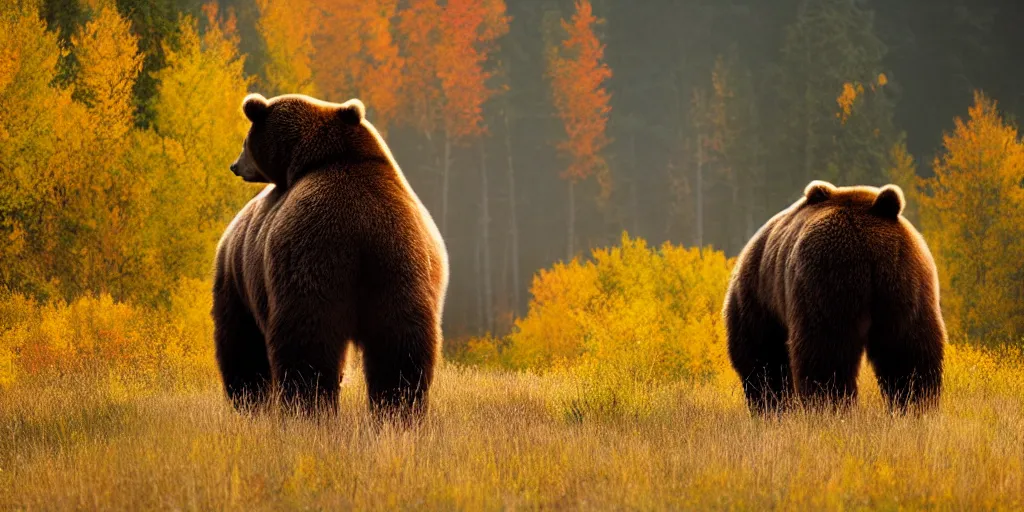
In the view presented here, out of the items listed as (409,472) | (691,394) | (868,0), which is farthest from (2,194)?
(868,0)

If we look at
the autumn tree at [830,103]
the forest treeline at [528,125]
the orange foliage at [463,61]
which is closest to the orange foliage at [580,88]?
the forest treeline at [528,125]

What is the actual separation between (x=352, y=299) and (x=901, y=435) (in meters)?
3.53

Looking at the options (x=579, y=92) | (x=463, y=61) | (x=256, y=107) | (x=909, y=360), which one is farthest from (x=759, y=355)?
(x=579, y=92)

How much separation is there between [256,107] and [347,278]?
170 centimetres

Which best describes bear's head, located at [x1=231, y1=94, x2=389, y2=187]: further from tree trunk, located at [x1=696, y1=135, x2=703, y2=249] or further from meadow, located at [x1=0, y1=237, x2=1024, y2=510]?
tree trunk, located at [x1=696, y1=135, x2=703, y2=249]

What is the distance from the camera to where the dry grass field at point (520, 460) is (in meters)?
5.14

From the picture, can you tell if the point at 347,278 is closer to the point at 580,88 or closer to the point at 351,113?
the point at 351,113

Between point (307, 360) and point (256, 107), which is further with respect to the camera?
point (256, 107)

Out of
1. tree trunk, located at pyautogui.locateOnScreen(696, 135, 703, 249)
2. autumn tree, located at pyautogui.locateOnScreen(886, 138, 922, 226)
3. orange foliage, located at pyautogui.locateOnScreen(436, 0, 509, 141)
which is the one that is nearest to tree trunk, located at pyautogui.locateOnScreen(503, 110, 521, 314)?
orange foliage, located at pyautogui.locateOnScreen(436, 0, 509, 141)

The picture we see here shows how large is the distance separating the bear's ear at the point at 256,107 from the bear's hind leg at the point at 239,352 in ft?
4.27

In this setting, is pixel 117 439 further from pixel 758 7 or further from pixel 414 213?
pixel 758 7

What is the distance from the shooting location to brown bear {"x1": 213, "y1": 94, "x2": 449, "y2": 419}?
614 cm

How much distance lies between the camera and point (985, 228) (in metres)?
Result: 25.6

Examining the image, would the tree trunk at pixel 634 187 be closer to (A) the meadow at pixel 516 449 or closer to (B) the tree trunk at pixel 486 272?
(B) the tree trunk at pixel 486 272
